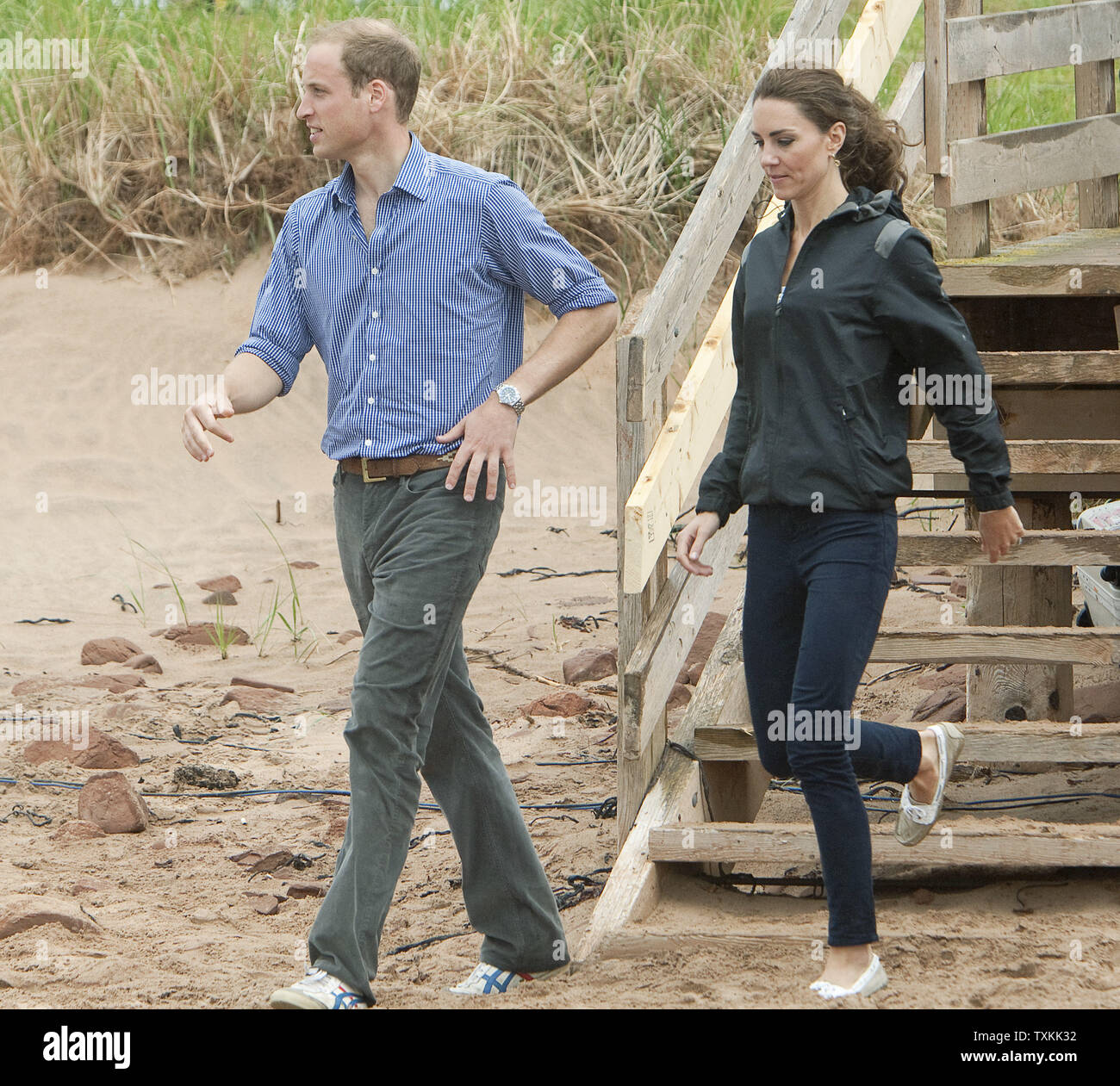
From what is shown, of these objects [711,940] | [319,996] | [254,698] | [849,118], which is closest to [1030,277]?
[849,118]

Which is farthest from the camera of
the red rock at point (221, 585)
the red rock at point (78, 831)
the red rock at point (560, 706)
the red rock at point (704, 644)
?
the red rock at point (221, 585)

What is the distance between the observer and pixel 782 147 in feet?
10.1

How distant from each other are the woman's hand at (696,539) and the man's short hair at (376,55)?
1084mm

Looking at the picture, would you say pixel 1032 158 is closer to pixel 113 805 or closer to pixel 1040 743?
pixel 1040 743

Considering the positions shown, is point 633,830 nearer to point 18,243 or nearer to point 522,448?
point 522,448

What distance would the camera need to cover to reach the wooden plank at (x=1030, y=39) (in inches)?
214

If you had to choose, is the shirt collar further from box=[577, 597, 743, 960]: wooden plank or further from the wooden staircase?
box=[577, 597, 743, 960]: wooden plank

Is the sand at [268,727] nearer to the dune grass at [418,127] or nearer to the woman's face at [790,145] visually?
the dune grass at [418,127]

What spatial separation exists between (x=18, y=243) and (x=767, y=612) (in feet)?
28.6

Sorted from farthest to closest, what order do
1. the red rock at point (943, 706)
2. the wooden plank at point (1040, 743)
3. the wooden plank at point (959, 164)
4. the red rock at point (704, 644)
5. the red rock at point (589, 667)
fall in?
the red rock at point (704, 644), the red rock at point (589, 667), the red rock at point (943, 706), the wooden plank at point (959, 164), the wooden plank at point (1040, 743)

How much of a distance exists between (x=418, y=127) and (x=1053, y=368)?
6.27 meters

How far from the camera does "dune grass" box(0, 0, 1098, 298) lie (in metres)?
10.2

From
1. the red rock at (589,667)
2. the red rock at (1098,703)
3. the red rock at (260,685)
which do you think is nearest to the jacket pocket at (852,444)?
the red rock at (1098,703)

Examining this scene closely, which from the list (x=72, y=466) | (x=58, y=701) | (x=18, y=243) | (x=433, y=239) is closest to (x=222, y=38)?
Answer: (x=18, y=243)
